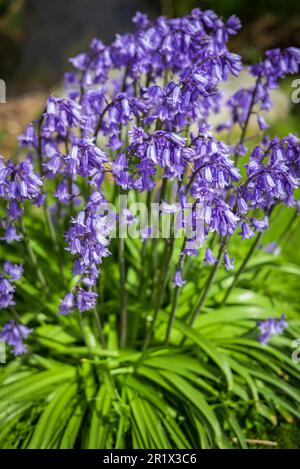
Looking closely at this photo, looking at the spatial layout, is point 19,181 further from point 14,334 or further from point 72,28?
point 72,28

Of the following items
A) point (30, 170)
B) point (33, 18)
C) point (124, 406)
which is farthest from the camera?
point (33, 18)

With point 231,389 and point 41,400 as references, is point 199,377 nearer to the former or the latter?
point 231,389

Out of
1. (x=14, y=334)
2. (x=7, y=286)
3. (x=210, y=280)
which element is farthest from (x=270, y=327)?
(x=7, y=286)

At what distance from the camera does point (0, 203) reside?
4316 millimetres

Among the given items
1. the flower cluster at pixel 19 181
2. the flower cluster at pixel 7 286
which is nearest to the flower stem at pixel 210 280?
the flower cluster at pixel 19 181

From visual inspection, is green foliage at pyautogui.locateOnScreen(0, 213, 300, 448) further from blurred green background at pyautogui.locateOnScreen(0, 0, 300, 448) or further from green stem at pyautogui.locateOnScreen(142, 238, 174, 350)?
blurred green background at pyautogui.locateOnScreen(0, 0, 300, 448)

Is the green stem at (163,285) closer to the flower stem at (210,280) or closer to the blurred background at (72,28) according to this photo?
the flower stem at (210,280)

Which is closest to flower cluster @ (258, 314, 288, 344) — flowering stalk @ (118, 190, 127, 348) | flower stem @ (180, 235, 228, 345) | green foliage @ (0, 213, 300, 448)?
green foliage @ (0, 213, 300, 448)

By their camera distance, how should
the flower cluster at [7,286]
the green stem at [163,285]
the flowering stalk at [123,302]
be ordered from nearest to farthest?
the flower cluster at [7,286], the green stem at [163,285], the flowering stalk at [123,302]

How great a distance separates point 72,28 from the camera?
43.6ft

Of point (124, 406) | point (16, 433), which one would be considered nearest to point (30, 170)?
point (124, 406)

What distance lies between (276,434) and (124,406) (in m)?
1.45

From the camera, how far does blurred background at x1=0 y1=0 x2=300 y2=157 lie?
473 inches

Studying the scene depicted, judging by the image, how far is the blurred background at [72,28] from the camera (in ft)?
39.4
